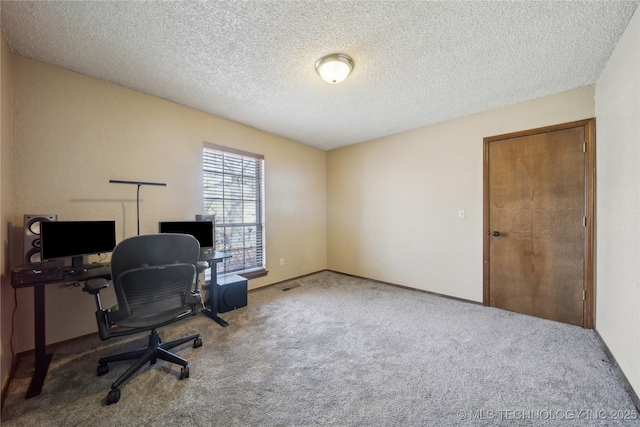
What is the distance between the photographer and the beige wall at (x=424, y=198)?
10.4 ft

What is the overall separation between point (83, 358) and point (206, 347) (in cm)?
98

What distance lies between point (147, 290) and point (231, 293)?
1.38 m

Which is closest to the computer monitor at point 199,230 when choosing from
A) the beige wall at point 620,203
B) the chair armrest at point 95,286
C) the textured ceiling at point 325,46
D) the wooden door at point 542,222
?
the chair armrest at point 95,286

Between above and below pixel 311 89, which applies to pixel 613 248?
below

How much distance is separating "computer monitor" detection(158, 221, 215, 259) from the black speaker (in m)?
0.89

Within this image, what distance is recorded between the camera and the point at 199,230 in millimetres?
2955

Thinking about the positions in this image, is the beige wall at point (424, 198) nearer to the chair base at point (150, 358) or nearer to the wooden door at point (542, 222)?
the wooden door at point (542, 222)

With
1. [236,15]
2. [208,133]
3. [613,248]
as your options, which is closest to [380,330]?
[613,248]

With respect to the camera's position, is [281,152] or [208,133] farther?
[281,152]

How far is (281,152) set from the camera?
430 cm

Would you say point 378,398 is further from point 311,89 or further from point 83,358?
point 311,89

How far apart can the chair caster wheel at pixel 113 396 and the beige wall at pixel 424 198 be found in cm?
359

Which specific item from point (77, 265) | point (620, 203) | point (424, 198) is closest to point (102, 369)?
point (77, 265)

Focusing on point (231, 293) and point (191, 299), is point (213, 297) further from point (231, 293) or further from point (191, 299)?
point (191, 299)
